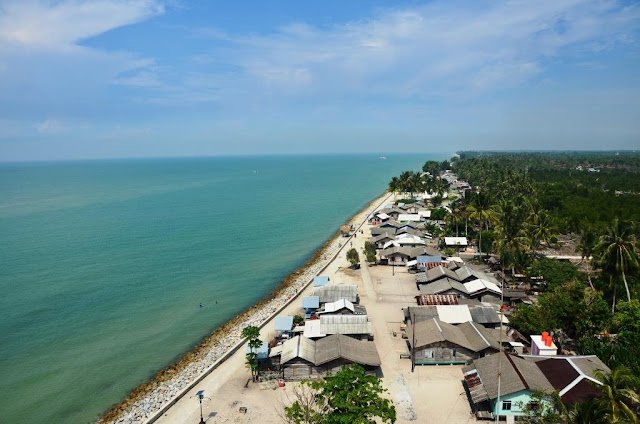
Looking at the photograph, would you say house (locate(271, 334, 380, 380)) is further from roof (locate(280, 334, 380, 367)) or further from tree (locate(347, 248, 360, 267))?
tree (locate(347, 248, 360, 267))

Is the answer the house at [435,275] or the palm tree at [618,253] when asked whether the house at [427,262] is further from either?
the palm tree at [618,253]

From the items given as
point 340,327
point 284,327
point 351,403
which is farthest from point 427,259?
point 351,403

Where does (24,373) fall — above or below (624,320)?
below

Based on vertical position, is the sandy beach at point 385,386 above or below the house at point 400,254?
below

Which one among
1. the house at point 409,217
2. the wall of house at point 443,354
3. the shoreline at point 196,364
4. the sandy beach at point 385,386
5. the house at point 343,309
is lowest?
the shoreline at point 196,364

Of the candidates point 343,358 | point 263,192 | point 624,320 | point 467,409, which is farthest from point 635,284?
point 263,192

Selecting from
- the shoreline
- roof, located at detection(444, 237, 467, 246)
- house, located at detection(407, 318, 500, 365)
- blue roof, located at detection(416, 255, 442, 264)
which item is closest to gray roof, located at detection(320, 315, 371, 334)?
house, located at detection(407, 318, 500, 365)

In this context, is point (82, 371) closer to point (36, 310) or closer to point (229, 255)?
point (36, 310)

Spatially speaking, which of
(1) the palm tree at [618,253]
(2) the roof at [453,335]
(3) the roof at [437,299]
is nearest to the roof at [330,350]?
(2) the roof at [453,335]
